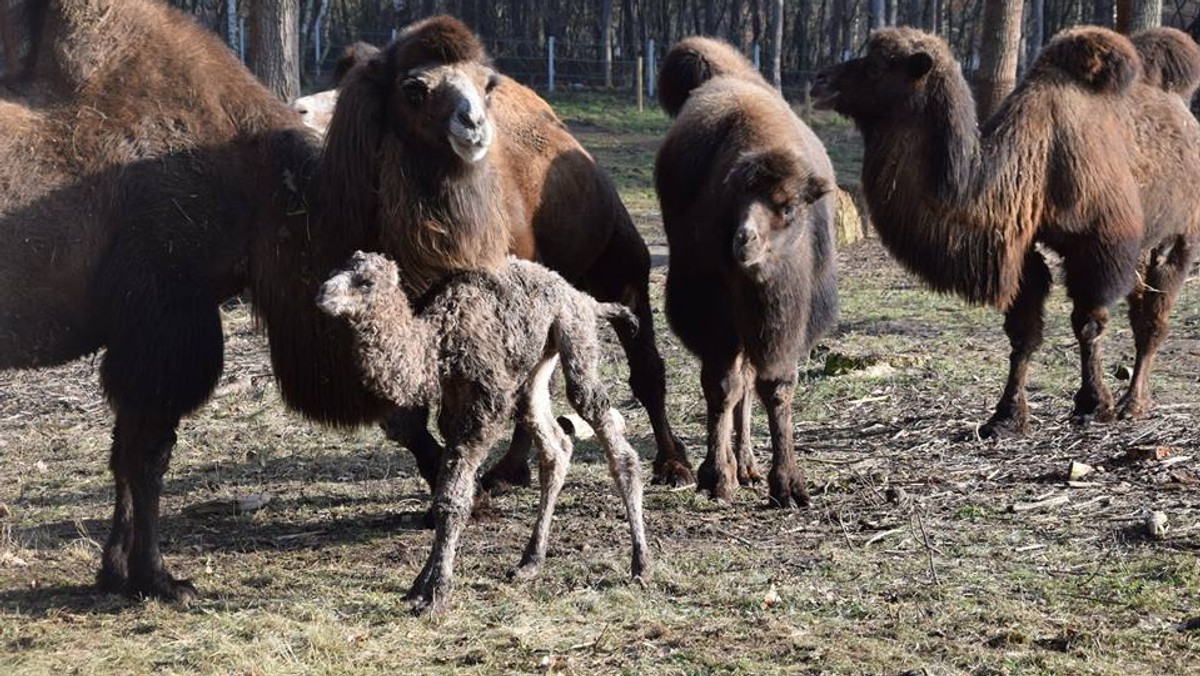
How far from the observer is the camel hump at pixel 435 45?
5.98 m

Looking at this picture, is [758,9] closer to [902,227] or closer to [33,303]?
[902,227]

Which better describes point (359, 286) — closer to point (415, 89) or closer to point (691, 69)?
point (415, 89)

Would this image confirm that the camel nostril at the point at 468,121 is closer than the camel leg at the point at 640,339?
Yes

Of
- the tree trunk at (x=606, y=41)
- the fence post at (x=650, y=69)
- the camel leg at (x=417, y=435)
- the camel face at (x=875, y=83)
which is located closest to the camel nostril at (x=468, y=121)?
the camel leg at (x=417, y=435)

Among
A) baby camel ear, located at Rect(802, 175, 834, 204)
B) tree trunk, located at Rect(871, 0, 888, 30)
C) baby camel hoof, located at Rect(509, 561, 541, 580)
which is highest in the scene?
tree trunk, located at Rect(871, 0, 888, 30)

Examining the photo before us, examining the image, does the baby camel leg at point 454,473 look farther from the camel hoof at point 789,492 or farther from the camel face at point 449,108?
the camel hoof at point 789,492

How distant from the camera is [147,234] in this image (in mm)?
5938

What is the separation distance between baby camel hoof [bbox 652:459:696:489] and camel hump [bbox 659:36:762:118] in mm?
2488

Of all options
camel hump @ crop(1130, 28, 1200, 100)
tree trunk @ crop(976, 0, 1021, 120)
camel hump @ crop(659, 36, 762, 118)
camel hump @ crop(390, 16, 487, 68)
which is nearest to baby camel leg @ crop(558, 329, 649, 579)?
camel hump @ crop(390, 16, 487, 68)

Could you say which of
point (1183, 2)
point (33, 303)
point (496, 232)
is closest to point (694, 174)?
point (496, 232)

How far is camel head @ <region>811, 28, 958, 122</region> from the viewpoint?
334 inches

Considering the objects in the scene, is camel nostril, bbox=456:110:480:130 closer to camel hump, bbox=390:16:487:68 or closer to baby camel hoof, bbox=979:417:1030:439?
camel hump, bbox=390:16:487:68

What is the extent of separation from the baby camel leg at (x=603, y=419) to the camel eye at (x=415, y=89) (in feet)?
3.48

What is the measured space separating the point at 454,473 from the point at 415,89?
1454mm
